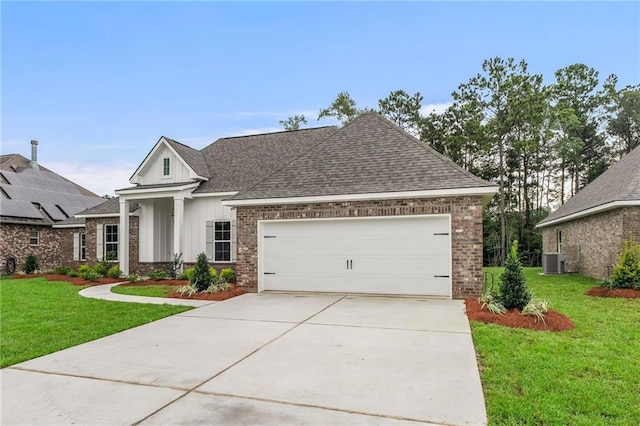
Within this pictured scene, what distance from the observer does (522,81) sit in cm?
2591

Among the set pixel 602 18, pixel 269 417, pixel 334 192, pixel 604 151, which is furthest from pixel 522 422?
pixel 604 151

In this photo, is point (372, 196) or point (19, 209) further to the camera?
point (19, 209)

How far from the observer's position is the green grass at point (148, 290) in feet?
35.6

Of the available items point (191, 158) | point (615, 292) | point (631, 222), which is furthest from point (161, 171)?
point (631, 222)

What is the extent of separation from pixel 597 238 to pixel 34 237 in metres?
26.5

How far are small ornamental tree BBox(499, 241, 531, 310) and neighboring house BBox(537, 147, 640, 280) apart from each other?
6.88 metres

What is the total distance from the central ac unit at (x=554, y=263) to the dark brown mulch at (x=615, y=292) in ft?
23.5

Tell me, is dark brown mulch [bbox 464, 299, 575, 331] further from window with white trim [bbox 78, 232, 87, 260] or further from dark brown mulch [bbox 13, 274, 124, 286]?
window with white trim [bbox 78, 232, 87, 260]

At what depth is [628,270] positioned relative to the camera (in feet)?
33.9

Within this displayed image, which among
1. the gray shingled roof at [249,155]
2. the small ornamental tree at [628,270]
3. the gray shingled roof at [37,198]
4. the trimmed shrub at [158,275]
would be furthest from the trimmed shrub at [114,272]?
the small ornamental tree at [628,270]

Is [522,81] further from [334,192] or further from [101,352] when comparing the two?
[101,352]

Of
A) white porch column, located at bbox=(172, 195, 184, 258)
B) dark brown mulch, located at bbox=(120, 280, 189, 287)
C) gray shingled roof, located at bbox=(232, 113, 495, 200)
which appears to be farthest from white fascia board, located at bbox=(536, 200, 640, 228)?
white porch column, located at bbox=(172, 195, 184, 258)

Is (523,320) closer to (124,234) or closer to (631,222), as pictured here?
(631,222)

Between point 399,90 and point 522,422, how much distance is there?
30225 mm
